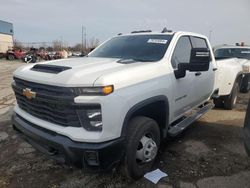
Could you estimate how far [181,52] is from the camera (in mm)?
4289

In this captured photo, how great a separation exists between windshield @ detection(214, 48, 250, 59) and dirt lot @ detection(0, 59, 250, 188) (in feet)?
16.8

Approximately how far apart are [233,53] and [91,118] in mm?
8550

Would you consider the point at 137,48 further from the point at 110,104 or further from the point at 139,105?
the point at 110,104

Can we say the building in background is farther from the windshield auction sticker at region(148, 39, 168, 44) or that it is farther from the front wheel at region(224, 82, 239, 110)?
the windshield auction sticker at region(148, 39, 168, 44)

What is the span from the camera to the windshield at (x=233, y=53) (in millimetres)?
9609

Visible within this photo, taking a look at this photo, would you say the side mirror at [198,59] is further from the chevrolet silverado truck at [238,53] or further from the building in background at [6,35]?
the building in background at [6,35]

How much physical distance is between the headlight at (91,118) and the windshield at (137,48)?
1.50 m

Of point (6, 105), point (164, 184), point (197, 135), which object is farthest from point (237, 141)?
point (6, 105)

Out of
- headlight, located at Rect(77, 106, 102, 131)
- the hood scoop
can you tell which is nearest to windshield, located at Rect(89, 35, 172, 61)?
the hood scoop

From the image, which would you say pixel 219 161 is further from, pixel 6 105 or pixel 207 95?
pixel 6 105

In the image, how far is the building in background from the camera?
4674cm

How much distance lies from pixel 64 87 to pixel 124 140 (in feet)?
2.82

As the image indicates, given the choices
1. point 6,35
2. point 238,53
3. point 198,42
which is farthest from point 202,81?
point 6,35

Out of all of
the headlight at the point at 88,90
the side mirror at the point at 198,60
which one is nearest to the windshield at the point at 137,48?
the side mirror at the point at 198,60
